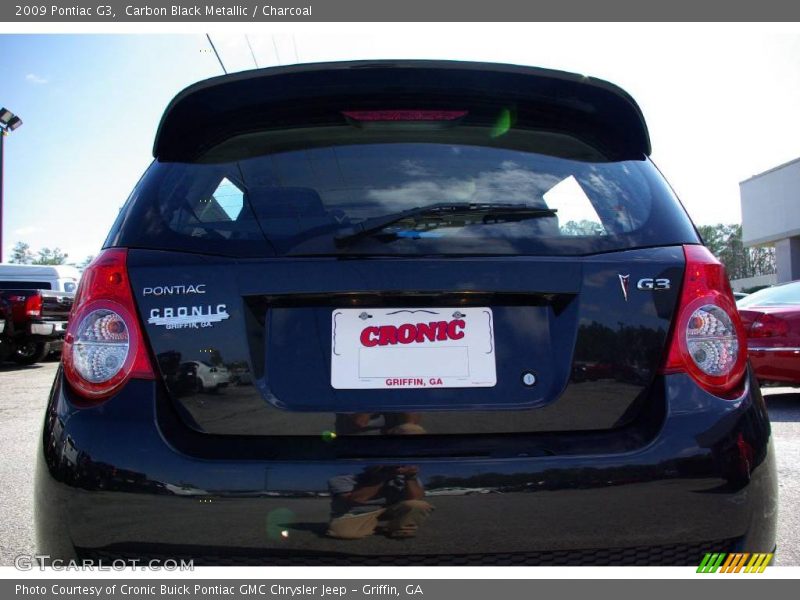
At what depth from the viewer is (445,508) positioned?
4.66 feet

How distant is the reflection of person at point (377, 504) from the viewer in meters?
1.40

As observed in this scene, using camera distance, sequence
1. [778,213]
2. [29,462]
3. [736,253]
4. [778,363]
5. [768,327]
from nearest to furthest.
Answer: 1. [29,462]
2. [778,363]
3. [768,327]
4. [778,213]
5. [736,253]

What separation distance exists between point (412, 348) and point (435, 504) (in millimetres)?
378

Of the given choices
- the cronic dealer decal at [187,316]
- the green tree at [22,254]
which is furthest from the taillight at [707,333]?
the green tree at [22,254]

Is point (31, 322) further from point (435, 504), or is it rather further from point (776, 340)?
point (435, 504)

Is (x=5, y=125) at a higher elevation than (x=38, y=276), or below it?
higher

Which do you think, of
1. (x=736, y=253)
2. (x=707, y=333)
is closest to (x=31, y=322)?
(x=707, y=333)

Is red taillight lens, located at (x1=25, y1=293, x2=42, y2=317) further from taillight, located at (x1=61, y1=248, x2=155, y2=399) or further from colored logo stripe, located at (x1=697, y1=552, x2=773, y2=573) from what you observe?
colored logo stripe, located at (x1=697, y1=552, x2=773, y2=573)

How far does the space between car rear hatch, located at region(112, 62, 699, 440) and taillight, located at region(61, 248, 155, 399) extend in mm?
39

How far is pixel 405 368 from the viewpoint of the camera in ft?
5.13

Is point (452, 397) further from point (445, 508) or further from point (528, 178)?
point (528, 178)

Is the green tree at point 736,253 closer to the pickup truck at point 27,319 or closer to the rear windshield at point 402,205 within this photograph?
the pickup truck at point 27,319

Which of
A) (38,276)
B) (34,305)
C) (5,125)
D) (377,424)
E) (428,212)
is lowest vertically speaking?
(377,424)

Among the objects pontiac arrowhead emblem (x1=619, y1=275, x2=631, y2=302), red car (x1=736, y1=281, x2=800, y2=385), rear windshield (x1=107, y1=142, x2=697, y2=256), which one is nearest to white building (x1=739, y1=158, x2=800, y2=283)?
red car (x1=736, y1=281, x2=800, y2=385)
